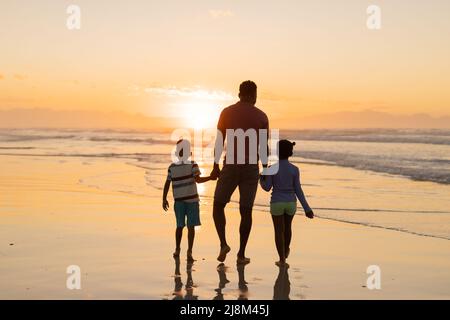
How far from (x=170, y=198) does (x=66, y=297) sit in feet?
27.6

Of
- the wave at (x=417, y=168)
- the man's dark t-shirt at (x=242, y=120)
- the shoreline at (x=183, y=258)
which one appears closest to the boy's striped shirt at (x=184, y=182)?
the man's dark t-shirt at (x=242, y=120)

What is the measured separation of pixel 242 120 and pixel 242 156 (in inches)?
18.2

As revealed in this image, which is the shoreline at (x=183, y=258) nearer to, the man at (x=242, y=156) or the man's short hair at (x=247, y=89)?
the man at (x=242, y=156)

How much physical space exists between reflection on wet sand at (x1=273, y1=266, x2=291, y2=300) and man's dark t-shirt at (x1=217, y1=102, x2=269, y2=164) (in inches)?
57.5

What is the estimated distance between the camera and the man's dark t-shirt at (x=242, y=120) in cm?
789

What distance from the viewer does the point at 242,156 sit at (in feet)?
25.8

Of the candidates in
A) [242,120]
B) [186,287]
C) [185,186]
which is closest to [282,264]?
[186,287]

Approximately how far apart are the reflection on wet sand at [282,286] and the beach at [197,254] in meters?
0.01

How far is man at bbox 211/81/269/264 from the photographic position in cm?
782

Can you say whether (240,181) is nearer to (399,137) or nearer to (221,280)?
(221,280)

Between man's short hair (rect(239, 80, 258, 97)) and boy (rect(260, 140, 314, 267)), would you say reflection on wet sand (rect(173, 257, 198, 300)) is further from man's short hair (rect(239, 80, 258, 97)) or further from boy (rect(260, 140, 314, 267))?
man's short hair (rect(239, 80, 258, 97))

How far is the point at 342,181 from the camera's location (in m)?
18.8

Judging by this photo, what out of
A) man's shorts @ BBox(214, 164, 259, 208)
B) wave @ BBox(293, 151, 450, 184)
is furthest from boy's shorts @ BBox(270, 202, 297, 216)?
wave @ BBox(293, 151, 450, 184)
